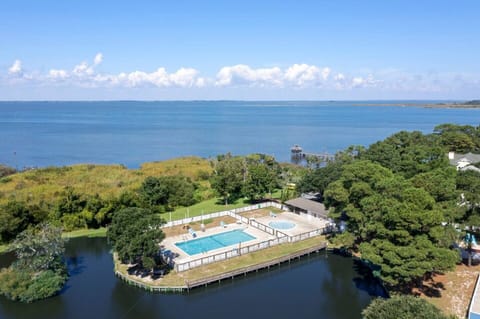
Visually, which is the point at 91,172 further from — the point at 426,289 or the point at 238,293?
the point at 426,289

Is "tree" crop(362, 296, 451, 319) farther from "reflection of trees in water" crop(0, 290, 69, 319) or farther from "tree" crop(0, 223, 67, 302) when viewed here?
"tree" crop(0, 223, 67, 302)

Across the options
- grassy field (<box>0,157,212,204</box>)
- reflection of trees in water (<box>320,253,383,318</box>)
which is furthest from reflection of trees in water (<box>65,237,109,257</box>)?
reflection of trees in water (<box>320,253,383,318</box>)

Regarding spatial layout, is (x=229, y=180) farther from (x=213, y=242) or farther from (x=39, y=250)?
(x=39, y=250)

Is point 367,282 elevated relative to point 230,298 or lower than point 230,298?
elevated

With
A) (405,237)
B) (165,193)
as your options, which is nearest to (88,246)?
(165,193)

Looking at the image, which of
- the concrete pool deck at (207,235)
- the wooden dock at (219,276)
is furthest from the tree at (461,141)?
the wooden dock at (219,276)

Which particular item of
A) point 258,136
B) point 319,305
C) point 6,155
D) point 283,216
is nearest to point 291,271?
point 319,305

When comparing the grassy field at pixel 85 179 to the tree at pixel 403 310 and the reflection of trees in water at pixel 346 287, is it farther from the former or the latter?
the tree at pixel 403 310
